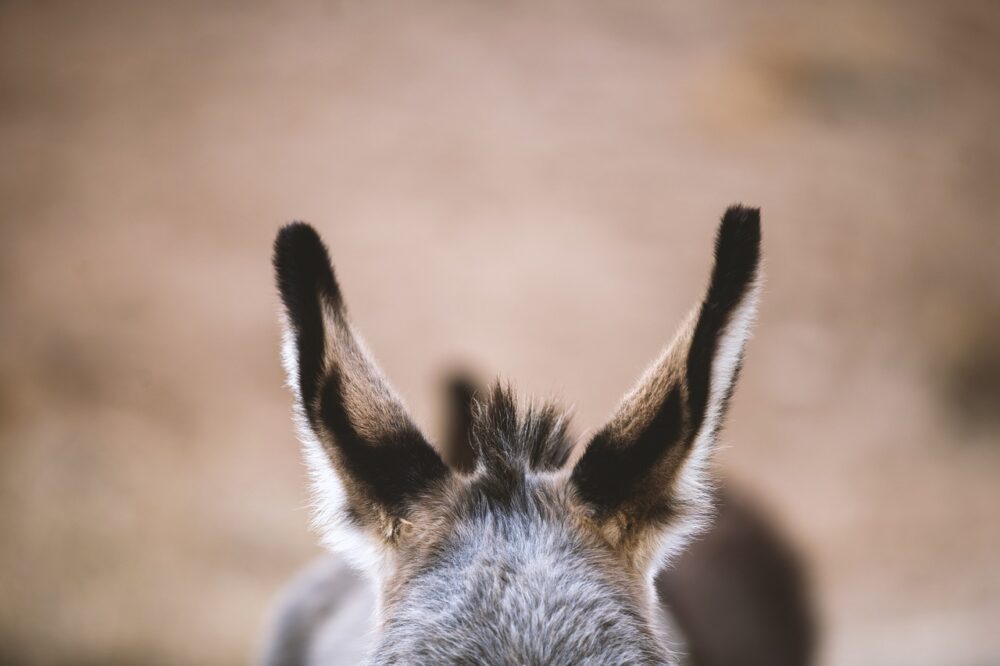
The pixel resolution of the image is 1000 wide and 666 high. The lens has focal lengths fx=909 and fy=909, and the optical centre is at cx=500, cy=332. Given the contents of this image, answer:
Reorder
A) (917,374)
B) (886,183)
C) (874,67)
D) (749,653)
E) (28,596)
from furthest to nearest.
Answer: (874,67) → (886,183) → (917,374) → (28,596) → (749,653)

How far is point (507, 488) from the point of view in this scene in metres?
2.24

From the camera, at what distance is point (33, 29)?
343 inches

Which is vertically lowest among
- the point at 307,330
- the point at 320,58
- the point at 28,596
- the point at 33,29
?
the point at 28,596

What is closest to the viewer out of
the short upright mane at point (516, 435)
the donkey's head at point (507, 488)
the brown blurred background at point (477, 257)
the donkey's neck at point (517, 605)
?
the donkey's neck at point (517, 605)

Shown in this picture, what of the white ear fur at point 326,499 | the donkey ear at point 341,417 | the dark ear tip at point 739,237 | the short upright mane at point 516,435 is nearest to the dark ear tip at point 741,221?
the dark ear tip at point 739,237

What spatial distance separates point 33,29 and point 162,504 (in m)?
5.22

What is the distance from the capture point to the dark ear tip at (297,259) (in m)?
2.13

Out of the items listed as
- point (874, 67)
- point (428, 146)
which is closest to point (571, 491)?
point (428, 146)

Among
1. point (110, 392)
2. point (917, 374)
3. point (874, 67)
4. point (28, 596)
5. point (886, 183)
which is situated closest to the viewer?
point (28, 596)

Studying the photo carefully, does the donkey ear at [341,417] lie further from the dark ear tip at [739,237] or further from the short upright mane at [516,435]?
the dark ear tip at [739,237]

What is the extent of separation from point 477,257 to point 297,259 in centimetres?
594

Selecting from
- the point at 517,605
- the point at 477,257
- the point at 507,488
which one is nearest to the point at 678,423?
the point at 507,488

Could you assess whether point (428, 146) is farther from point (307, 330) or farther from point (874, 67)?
point (307, 330)

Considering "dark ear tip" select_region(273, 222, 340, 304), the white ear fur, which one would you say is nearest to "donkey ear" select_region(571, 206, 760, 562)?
the white ear fur
